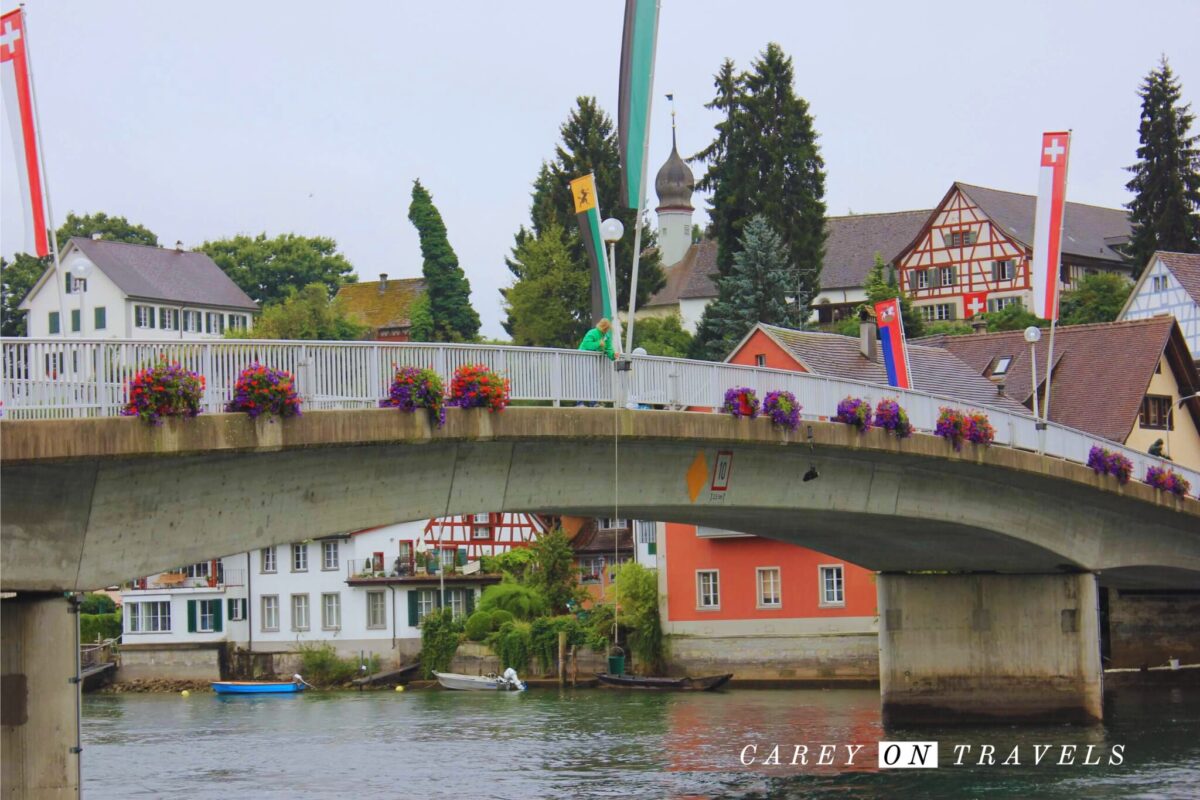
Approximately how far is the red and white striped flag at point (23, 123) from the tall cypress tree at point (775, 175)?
2510 inches

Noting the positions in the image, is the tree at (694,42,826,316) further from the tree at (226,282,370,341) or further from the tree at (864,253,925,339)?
the tree at (226,282,370,341)

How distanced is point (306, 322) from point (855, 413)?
63.3 metres

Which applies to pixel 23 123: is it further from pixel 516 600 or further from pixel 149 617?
pixel 149 617

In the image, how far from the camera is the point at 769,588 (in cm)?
5941

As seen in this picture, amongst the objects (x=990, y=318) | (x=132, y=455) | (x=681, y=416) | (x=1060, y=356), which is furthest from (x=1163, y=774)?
(x=990, y=318)

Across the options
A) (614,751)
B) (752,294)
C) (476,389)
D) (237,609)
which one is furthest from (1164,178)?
(476,389)

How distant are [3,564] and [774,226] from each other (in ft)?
223

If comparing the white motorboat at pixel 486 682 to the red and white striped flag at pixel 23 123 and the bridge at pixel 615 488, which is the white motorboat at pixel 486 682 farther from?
the red and white striped flag at pixel 23 123

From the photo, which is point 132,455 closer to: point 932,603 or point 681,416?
point 681,416

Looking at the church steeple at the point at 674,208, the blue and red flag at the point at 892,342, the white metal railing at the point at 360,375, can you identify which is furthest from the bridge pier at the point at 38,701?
the church steeple at the point at 674,208

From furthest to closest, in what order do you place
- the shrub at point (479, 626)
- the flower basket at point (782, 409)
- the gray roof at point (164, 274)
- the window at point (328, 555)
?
the gray roof at point (164, 274) < the window at point (328, 555) < the shrub at point (479, 626) < the flower basket at point (782, 409)

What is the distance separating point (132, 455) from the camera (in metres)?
21.7

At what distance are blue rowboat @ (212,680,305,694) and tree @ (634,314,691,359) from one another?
24.9m

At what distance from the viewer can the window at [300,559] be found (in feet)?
255
